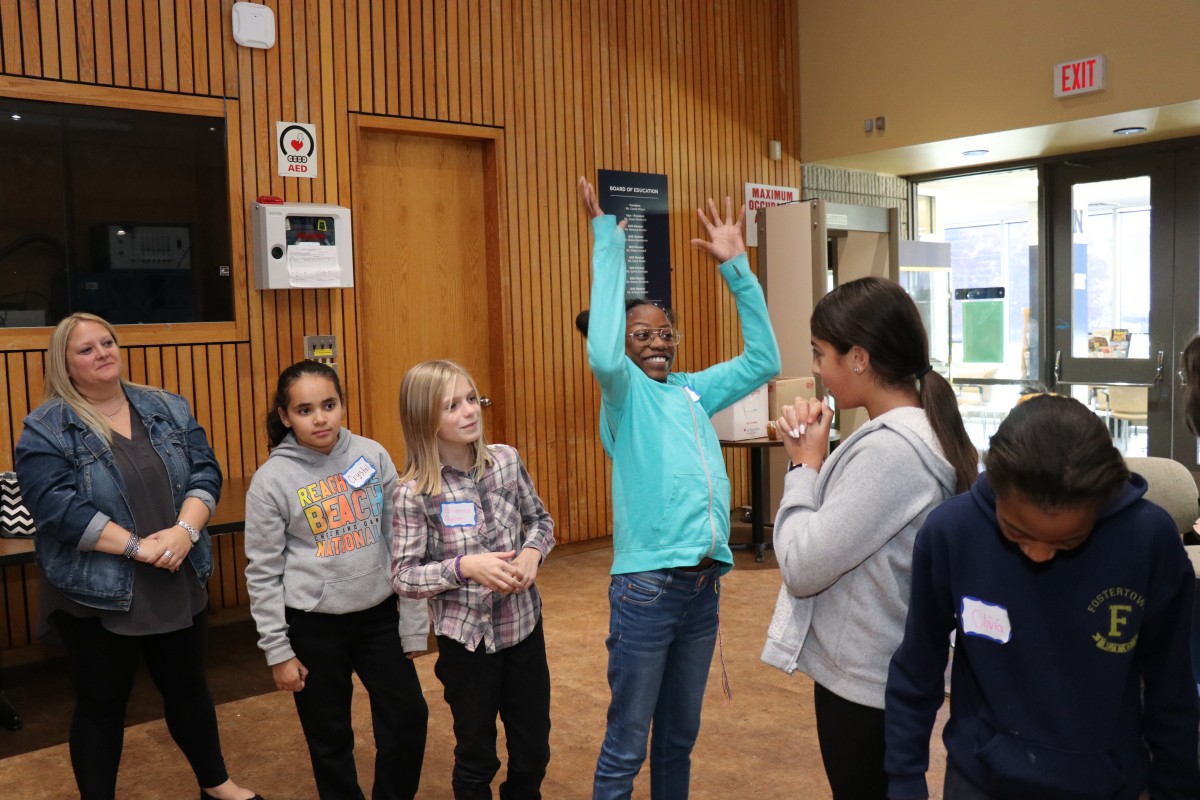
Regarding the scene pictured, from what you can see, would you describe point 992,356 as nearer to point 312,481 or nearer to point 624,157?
point 624,157

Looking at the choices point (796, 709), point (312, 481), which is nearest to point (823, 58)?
point (796, 709)

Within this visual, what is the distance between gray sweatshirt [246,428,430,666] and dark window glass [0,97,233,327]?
2.28 metres

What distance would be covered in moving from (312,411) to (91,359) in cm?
72

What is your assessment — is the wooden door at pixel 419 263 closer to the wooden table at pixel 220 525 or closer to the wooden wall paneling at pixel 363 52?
the wooden wall paneling at pixel 363 52

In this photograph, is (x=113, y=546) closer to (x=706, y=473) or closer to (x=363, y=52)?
(x=706, y=473)

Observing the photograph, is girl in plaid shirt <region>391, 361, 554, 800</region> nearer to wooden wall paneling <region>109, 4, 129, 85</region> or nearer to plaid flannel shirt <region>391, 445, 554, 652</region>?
plaid flannel shirt <region>391, 445, 554, 652</region>

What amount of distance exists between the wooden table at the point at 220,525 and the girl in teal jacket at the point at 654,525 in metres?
1.65

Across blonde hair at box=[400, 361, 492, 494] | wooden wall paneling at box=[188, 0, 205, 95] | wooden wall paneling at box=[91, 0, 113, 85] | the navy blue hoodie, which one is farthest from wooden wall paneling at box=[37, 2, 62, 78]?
the navy blue hoodie

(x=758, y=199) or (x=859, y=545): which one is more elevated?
(x=758, y=199)

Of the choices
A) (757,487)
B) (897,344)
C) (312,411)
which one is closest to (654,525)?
(897,344)

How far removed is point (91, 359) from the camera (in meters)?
2.91

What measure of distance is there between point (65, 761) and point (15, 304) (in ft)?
6.64

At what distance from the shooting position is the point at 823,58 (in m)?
7.62

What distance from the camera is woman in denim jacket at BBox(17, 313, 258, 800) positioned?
2785mm
